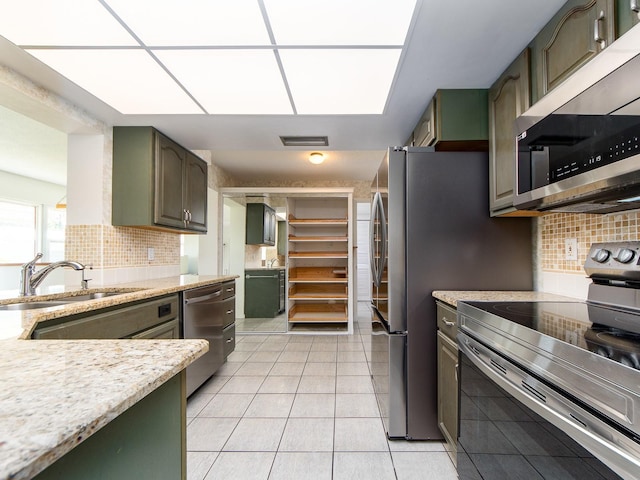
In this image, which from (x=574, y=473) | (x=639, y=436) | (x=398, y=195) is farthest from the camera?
(x=398, y=195)

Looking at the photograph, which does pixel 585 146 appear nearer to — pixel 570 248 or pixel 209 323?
pixel 570 248

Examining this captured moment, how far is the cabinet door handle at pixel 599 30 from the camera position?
1.16m

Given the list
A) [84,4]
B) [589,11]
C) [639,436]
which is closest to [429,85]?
[589,11]

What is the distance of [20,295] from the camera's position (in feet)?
5.98

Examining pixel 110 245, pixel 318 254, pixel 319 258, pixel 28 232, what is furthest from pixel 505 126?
pixel 28 232

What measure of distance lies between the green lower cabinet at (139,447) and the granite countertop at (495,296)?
128 cm

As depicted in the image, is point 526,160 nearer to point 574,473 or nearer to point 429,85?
point 429,85

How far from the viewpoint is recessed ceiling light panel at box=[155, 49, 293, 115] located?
5.83 feet

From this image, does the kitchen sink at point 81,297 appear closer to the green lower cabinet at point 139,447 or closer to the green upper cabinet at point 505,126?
the green lower cabinet at point 139,447

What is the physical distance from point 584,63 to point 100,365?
1.83 m

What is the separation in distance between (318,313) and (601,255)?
3.81m

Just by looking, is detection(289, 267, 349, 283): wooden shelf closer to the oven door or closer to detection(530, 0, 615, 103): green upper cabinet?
the oven door

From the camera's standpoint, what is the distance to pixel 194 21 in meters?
1.51

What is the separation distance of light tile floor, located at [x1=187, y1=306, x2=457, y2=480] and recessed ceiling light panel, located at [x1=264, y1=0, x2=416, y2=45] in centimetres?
219
